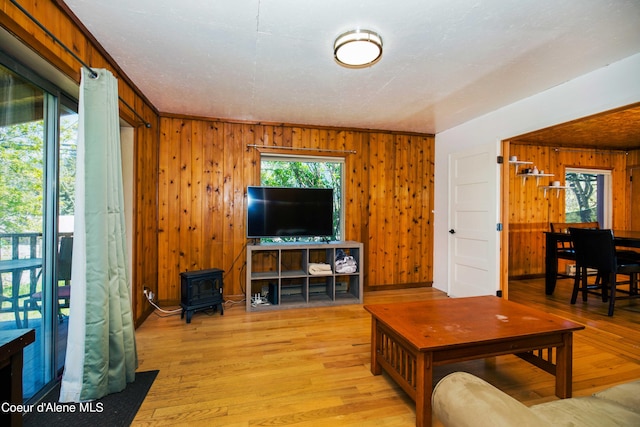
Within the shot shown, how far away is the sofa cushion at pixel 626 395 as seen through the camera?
41.5 inches

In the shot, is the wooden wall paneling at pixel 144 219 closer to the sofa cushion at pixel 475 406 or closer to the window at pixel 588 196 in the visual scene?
the sofa cushion at pixel 475 406

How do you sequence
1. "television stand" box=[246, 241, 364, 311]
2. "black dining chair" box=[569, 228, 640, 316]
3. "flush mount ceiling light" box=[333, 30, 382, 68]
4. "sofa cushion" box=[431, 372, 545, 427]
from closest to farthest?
"sofa cushion" box=[431, 372, 545, 427] → "flush mount ceiling light" box=[333, 30, 382, 68] → "black dining chair" box=[569, 228, 640, 316] → "television stand" box=[246, 241, 364, 311]

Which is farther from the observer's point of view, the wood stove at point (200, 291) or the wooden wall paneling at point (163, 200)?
the wooden wall paneling at point (163, 200)

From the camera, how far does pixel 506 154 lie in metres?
3.39

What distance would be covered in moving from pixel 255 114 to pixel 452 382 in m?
3.40

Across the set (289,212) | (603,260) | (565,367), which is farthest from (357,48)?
(603,260)

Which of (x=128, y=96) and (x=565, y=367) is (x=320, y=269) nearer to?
(x=565, y=367)

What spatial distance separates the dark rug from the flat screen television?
201cm

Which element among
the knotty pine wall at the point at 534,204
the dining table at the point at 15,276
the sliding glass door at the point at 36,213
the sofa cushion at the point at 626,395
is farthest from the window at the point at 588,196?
the dining table at the point at 15,276

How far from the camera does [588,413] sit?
3.35 feet

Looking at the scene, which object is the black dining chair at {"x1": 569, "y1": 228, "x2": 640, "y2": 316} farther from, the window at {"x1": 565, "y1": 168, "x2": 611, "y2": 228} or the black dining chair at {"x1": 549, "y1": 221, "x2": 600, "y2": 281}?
the window at {"x1": 565, "y1": 168, "x2": 611, "y2": 228}

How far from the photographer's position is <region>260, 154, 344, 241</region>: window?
407cm

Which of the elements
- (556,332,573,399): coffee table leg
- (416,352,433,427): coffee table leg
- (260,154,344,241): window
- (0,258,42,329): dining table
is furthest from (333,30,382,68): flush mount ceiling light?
(0,258,42,329): dining table

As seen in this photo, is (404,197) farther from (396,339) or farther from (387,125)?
(396,339)
